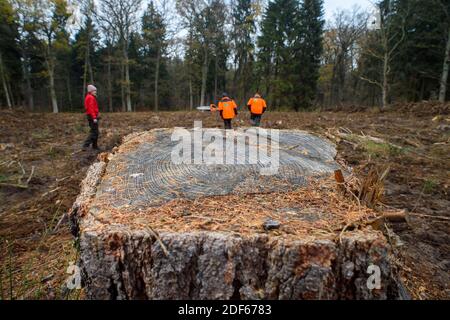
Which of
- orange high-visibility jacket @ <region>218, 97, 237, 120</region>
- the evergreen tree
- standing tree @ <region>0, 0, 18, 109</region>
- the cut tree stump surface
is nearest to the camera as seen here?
the cut tree stump surface

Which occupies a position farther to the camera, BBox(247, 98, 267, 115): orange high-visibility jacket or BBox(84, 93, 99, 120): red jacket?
BBox(247, 98, 267, 115): orange high-visibility jacket

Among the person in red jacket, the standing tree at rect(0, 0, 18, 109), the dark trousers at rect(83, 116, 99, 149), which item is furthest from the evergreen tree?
the person in red jacket

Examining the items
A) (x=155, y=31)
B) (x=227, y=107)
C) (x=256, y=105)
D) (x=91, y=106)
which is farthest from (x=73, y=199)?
(x=155, y=31)

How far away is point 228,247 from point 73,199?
340 cm

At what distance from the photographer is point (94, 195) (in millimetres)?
2062

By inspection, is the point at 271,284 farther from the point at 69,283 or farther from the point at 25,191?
the point at 25,191

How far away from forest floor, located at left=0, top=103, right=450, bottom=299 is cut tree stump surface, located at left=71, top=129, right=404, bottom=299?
0.61 m

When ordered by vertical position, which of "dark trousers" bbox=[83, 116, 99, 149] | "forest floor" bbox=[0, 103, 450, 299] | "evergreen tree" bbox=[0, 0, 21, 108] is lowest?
"forest floor" bbox=[0, 103, 450, 299]

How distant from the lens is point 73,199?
4.10 metres

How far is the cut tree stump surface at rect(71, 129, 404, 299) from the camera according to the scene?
4.93 ft

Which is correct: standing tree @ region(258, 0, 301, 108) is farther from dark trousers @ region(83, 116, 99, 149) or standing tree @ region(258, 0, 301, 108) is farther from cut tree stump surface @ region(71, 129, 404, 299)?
cut tree stump surface @ region(71, 129, 404, 299)

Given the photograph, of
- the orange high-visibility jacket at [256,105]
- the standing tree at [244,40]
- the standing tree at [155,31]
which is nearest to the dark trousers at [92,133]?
the orange high-visibility jacket at [256,105]
